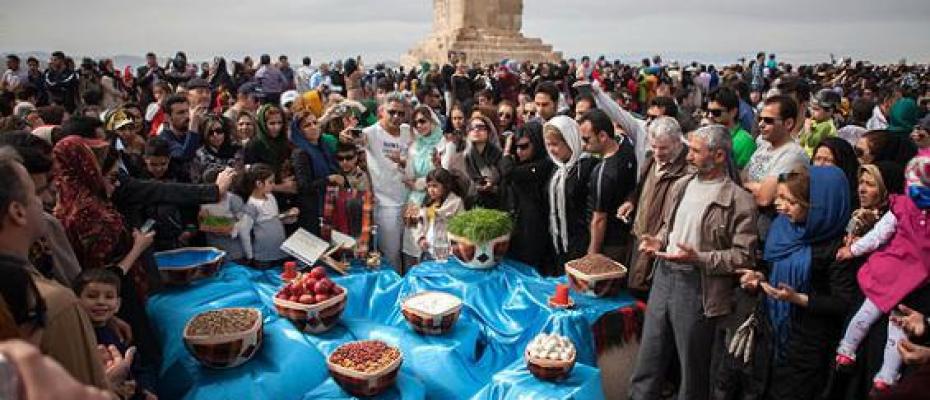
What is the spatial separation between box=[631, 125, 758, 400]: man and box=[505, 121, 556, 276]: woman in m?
1.33

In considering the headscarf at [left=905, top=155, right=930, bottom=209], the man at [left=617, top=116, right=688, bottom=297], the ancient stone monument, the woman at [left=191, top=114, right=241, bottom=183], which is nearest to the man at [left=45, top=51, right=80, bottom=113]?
the woman at [left=191, top=114, right=241, bottom=183]

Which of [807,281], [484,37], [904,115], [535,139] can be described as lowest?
[807,281]

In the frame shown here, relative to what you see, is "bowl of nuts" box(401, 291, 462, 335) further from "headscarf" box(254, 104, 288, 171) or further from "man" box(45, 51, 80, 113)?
"man" box(45, 51, 80, 113)

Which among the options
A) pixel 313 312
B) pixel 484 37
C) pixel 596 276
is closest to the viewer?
pixel 313 312

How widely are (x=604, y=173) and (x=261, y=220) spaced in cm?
264

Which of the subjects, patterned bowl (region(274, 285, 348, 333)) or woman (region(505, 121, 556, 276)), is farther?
woman (region(505, 121, 556, 276))

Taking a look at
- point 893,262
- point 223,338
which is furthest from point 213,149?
point 893,262

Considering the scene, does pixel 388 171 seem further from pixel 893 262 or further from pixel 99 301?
pixel 893 262

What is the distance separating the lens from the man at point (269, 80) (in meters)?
11.7

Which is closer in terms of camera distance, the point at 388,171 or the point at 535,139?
the point at 535,139

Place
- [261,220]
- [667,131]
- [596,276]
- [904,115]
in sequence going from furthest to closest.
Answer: [904,115]
[261,220]
[596,276]
[667,131]

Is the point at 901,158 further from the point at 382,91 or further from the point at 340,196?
the point at 382,91

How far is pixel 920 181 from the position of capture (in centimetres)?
254

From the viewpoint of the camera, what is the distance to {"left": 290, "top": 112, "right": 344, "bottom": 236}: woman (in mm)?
4863
